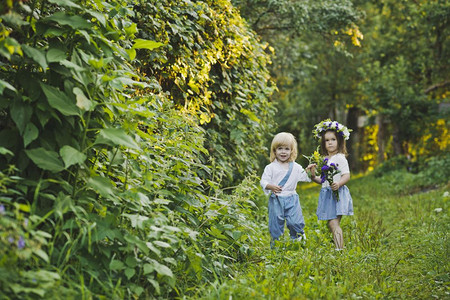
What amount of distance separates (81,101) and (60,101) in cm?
14

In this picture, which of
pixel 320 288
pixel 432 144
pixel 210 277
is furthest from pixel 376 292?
pixel 432 144

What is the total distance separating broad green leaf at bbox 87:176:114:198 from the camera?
2658 millimetres

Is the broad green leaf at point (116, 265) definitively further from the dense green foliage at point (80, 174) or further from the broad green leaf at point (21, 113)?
the broad green leaf at point (21, 113)

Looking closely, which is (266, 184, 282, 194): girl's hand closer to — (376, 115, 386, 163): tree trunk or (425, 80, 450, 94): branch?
(425, 80, 450, 94): branch

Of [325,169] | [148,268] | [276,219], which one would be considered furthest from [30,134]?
[325,169]

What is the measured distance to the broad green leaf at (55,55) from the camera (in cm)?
263

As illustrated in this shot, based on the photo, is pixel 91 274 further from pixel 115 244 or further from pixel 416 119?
pixel 416 119

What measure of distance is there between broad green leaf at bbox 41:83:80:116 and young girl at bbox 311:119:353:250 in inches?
128

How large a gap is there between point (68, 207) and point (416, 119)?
52.1 ft

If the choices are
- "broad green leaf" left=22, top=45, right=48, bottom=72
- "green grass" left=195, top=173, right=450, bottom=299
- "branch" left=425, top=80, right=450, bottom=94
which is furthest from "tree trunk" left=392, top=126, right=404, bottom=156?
"broad green leaf" left=22, top=45, right=48, bottom=72

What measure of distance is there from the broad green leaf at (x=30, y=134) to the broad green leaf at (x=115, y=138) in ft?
1.07

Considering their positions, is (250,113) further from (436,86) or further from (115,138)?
(436,86)

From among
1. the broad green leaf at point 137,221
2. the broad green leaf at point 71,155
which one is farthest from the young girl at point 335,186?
the broad green leaf at point 71,155

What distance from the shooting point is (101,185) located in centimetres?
269
